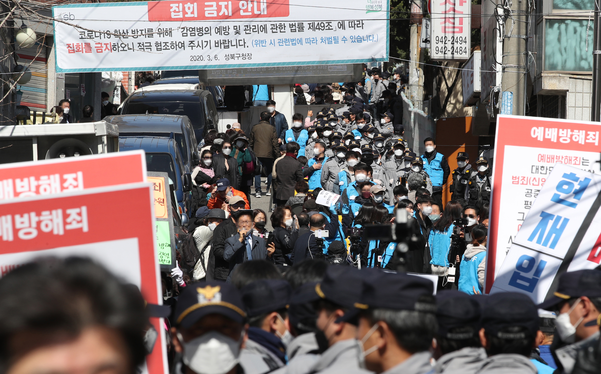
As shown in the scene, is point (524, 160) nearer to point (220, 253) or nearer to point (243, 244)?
point (243, 244)

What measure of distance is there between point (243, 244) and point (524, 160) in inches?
136

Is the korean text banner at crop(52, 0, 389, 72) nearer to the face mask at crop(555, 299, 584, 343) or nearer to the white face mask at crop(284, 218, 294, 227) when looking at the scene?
the white face mask at crop(284, 218, 294, 227)

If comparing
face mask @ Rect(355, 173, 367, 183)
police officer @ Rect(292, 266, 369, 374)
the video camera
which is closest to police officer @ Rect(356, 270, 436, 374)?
police officer @ Rect(292, 266, 369, 374)

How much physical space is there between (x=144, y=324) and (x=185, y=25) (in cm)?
1425

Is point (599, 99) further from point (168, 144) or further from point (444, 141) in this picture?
point (444, 141)

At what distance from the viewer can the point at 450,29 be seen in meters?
17.8

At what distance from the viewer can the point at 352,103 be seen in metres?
25.5

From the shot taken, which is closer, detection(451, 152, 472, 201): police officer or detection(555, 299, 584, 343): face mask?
detection(555, 299, 584, 343): face mask

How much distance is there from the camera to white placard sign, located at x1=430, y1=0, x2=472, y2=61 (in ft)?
57.4

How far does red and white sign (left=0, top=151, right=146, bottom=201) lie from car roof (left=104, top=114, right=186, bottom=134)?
985 centimetres

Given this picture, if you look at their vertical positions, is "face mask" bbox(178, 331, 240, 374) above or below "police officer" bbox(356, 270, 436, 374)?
below

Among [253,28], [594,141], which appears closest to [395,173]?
[253,28]

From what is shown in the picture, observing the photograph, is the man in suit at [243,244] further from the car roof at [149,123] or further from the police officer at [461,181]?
the police officer at [461,181]

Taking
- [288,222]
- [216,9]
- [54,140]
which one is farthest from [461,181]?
[54,140]
